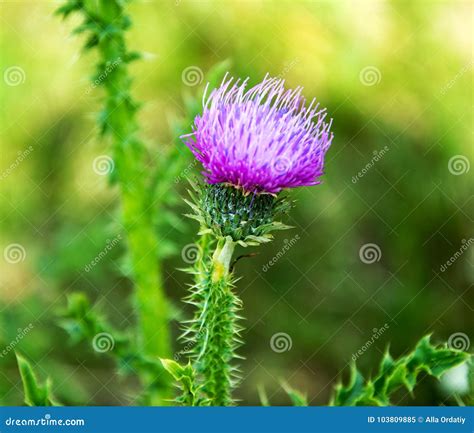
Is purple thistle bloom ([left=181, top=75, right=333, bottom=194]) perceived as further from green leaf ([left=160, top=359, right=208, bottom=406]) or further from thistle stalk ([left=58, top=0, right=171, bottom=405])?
thistle stalk ([left=58, top=0, right=171, bottom=405])

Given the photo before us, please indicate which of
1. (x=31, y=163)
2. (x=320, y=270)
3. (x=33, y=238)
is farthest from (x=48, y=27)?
(x=320, y=270)

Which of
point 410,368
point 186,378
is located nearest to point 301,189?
point 410,368

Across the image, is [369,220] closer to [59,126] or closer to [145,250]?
[145,250]

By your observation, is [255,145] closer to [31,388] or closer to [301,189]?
[31,388]

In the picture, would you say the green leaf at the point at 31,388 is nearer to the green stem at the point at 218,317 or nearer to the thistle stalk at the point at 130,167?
the thistle stalk at the point at 130,167

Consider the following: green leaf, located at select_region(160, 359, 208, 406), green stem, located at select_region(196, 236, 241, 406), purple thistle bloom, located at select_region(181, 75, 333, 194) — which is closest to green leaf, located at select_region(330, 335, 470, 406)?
green stem, located at select_region(196, 236, 241, 406)

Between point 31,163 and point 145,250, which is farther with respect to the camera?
point 31,163
